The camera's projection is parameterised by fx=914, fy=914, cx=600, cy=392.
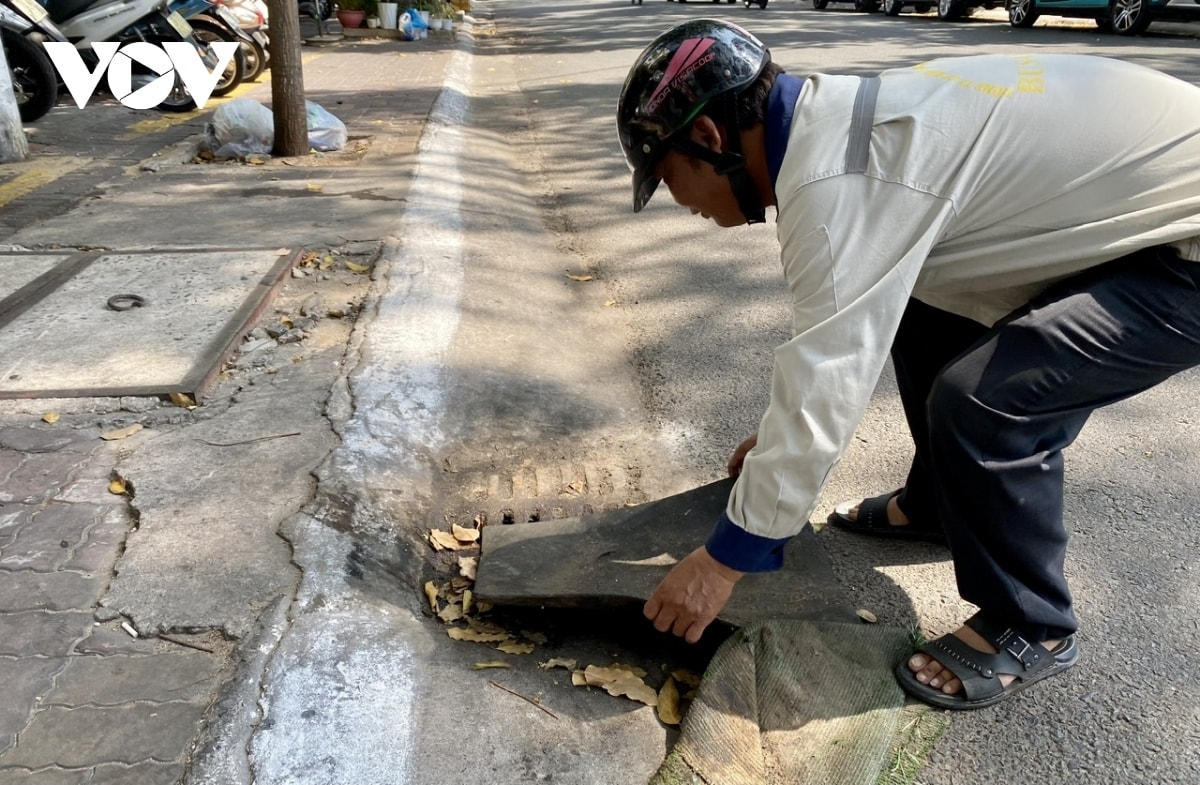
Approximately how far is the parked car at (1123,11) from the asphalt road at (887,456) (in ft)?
28.3

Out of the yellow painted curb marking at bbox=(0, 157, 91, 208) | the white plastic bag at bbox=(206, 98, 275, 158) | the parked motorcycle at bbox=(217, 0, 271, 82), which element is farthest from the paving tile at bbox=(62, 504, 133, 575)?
the parked motorcycle at bbox=(217, 0, 271, 82)

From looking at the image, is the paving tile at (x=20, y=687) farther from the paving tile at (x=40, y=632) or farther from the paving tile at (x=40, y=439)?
the paving tile at (x=40, y=439)

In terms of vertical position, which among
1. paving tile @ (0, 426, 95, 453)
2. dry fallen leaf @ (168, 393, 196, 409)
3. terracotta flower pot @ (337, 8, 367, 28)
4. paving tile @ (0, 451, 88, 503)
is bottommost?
paving tile @ (0, 451, 88, 503)

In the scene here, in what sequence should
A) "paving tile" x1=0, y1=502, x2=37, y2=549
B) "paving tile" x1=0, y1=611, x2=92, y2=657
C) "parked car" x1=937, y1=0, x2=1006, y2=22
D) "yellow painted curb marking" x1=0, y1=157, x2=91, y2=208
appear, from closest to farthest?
"paving tile" x1=0, y1=611, x2=92, y2=657, "paving tile" x1=0, y1=502, x2=37, y2=549, "yellow painted curb marking" x1=0, y1=157, x2=91, y2=208, "parked car" x1=937, y1=0, x2=1006, y2=22

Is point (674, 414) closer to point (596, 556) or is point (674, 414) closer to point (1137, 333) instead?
point (596, 556)

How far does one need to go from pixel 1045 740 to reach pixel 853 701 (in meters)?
0.35

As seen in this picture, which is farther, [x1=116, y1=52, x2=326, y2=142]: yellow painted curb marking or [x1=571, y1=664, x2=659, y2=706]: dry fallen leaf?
[x1=116, y1=52, x2=326, y2=142]: yellow painted curb marking

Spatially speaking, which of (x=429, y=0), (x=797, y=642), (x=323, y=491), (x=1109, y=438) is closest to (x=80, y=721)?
(x=323, y=491)

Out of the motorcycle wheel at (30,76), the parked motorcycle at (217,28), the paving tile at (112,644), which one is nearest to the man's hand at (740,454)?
the paving tile at (112,644)

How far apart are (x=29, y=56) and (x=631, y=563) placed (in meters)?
6.49

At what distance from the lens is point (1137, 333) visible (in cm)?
156

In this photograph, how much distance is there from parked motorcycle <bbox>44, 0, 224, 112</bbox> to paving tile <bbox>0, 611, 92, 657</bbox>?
7.02 meters

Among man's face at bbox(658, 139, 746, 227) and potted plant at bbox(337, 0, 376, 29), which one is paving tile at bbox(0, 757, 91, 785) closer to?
man's face at bbox(658, 139, 746, 227)

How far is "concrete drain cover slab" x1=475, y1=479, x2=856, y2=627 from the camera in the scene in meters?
2.02
